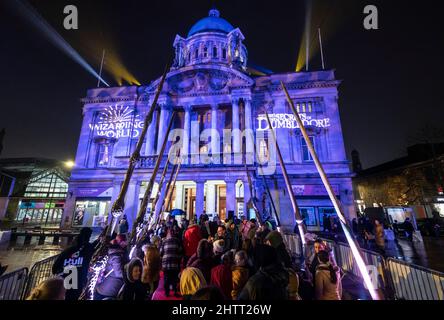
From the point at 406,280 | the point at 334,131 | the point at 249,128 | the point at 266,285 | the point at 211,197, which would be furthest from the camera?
the point at 249,128

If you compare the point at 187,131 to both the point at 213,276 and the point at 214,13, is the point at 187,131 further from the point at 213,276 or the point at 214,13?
the point at 214,13

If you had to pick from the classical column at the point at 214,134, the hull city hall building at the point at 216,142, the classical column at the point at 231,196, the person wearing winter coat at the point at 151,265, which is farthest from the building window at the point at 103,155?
the person wearing winter coat at the point at 151,265

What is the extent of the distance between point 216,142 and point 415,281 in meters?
21.5

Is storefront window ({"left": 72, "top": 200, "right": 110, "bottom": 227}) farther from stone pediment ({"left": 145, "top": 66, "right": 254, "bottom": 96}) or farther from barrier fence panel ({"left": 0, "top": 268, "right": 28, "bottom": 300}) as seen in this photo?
barrier fence panel ({"left": 0, "top": 268, "right": 28, "bottom": 300})

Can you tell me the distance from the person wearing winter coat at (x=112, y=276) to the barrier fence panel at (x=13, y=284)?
3.03 m

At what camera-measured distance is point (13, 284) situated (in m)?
5.37

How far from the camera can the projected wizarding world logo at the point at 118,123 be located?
1115 inches

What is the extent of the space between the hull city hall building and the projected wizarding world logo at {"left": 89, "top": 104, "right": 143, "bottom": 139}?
0.15 metres

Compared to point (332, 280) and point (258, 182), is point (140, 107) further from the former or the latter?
point (332, 280)

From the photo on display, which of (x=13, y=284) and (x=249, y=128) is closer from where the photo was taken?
(x=13, y=284)

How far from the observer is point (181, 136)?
87.2 feet

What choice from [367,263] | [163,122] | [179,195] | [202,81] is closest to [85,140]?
[163,122]

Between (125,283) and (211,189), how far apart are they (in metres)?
20.4

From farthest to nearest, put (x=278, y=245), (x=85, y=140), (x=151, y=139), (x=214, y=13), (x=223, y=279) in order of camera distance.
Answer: (x=214, y=13) < (x=85, y=140) < (x=151, y=139) < (x=278, y=245) < (x=223, y=279)
